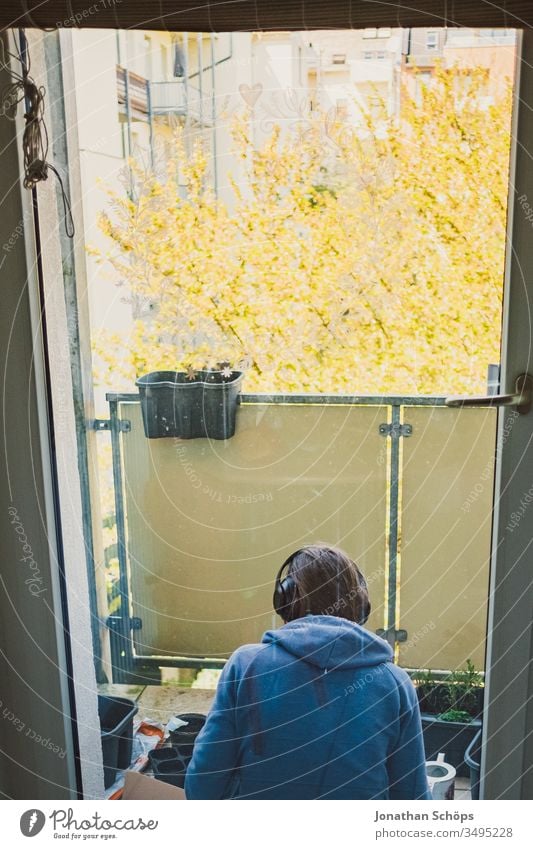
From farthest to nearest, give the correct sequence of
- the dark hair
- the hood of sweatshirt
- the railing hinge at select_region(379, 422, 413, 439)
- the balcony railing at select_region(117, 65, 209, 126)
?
the railing hinge at select_region(379, 422, 413, 439) → the balcony railing at select_region(117, 65, 209, 126) → the dark hair → the hood of sweatshirt

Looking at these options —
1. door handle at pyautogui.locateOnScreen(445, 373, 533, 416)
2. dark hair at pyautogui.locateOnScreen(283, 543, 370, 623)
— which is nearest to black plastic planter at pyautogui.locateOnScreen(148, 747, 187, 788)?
dark hair at pyautogui.locateOnScreen(283, 543, 370, 623)

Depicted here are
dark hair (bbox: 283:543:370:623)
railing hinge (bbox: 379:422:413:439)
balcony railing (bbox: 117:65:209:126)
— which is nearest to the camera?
dark hair (bbox: 283:543:370:623)

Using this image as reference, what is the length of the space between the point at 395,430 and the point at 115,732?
35.6 inches

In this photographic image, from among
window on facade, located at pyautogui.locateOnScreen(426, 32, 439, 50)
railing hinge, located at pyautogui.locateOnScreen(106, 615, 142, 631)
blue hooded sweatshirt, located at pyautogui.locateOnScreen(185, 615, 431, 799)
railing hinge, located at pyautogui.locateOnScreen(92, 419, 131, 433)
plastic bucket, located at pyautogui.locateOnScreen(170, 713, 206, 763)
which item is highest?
window on facade, located at pyautogui.locateOnScreen(426, 32, 439, 50)

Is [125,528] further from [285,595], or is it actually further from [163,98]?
[163,98]

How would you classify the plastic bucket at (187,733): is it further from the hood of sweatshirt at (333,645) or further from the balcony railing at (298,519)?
the hood of sweatshirt at (333,645)

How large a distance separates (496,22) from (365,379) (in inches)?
27.0

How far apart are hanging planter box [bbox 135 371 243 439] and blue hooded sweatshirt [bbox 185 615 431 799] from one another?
1.74 feet

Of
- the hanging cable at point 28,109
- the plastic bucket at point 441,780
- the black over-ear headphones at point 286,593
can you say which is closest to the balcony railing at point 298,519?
the plastic bucket at point 441,780

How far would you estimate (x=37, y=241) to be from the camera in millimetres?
1386

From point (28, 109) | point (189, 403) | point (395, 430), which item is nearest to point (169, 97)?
point (28, 109)

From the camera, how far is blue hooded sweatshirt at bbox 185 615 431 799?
1186mm

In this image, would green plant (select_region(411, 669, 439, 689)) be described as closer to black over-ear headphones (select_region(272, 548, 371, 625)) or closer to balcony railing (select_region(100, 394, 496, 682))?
balcony railing (select_region(100, 394, 496, 682))
